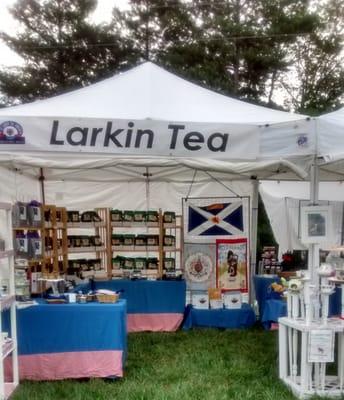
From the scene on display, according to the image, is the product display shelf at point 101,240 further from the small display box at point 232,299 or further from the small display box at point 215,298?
the small display box at point 232,299

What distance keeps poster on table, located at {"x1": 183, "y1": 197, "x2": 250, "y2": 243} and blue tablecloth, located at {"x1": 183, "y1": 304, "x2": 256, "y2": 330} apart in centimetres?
83

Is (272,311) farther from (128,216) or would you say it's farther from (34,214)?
(34,214)

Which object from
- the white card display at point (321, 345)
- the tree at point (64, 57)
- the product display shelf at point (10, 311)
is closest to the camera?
the product display shelf at point (10, 311)

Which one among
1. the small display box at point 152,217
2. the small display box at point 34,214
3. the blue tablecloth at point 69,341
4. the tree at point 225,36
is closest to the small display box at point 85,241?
the small display box at point 152,217

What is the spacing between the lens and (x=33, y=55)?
14219 mm

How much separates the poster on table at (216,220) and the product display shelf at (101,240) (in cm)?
94

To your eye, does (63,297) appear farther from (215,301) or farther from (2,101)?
(2,101)

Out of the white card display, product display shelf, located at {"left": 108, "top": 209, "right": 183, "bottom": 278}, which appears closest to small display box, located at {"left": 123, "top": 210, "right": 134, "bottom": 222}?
product display shelf, located at {"left": 108, "top": 209, "right": 183, "bottom": 278}

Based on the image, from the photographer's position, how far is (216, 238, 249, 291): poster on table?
6508 mm

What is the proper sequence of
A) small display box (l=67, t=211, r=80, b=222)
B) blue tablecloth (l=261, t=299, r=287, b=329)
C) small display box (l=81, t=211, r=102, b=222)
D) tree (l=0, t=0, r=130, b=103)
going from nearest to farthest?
1. blue tablecloth (l=261, t=299, r=287, b=329)
2. small display box (l=67, t=211, r=80, b=222)
3. small display box (l=81, t=211, r=102, b=222)
4. tree (l=0, t=0, r=130, b=103)

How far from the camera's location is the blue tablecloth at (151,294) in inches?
248

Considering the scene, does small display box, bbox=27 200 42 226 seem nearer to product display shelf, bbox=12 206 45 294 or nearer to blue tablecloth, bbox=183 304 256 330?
product display shelf, bbox=12 206 45 294

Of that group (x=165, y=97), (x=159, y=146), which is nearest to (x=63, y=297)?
(x=159, y=146)

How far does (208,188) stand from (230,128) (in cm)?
331
